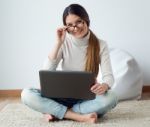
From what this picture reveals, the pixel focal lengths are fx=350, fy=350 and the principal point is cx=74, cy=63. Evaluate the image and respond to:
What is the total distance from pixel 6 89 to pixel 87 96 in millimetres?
1324

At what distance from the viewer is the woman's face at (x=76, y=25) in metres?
1.89

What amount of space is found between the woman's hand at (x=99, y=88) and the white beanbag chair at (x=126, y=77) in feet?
2.33

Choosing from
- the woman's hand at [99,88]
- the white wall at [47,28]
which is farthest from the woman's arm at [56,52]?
the white wall at [47,28]

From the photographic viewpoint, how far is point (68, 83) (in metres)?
1.79

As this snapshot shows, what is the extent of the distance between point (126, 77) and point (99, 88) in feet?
2.84

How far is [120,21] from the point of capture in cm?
291

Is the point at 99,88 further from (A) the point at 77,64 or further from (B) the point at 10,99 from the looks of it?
(B) the point at 10,99

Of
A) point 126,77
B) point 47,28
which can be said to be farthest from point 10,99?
point 126,77

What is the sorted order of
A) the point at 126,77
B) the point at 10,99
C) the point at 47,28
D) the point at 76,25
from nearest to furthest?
the point at 76,25 → the point at 126,77 → the point at 10,99 → the point at 47,28

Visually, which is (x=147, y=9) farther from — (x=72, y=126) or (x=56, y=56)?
(x=72, y=126)

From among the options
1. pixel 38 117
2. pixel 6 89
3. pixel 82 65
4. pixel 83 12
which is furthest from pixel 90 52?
pixel 6 89

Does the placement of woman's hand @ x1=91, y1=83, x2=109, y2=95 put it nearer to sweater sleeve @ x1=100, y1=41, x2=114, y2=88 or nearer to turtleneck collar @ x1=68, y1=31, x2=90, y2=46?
sweater sleeve @ x1=100, y1=41, x2=114, y2=88

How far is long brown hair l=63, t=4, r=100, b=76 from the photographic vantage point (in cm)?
189

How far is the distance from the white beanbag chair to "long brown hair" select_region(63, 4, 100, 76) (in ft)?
2.09
